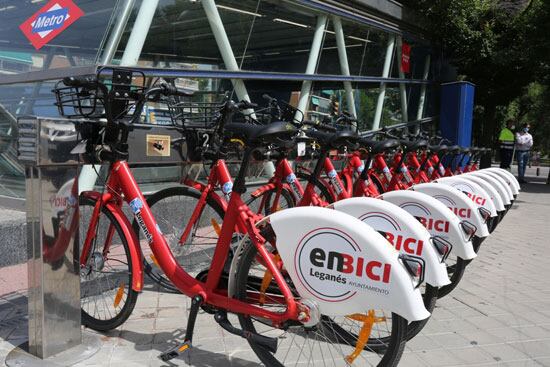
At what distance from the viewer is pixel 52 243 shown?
2658 millimetres

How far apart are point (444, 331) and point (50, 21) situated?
4.64 m

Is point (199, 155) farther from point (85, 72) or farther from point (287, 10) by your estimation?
point (287, 10)

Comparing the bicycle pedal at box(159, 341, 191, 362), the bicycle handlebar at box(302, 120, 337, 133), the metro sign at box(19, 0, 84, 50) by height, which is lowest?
the bicycle pedal at box(159, 341, 191, 362)

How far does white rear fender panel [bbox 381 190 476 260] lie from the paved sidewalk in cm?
56

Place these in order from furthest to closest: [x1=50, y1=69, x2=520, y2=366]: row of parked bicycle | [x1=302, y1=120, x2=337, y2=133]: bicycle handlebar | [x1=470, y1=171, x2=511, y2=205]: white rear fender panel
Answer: [x1=470, y1=171, x2=511, y2=205]: white rear fender panel
[x1=302, y1=120, x2=337, y2=133]: bicycle handlebar
[x1=50, y1=69, x2=520, y2=366]: row of parked bicycle

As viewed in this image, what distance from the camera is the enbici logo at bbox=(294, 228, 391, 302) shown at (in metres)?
2.19

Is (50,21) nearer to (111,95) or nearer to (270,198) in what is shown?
(111,95)

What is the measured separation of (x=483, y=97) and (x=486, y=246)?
10.6 m

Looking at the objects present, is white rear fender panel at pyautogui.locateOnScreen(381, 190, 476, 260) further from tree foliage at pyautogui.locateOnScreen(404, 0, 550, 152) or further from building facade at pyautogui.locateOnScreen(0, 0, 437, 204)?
tree foliage at pyautogui.locateOnScreen(404, 0, 550, 152)

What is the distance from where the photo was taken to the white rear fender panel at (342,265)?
2158 millimetres

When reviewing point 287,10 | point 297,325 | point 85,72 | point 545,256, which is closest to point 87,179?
point 85,72

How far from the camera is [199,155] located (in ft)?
11.8

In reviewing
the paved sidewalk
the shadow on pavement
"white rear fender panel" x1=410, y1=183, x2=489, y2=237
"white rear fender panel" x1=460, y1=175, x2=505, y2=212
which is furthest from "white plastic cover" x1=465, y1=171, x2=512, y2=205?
the shadow on pavement

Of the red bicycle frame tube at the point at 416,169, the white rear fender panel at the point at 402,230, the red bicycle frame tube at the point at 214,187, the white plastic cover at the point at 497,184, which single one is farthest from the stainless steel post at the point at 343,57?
the white rear fender panel at the point at 402,230
